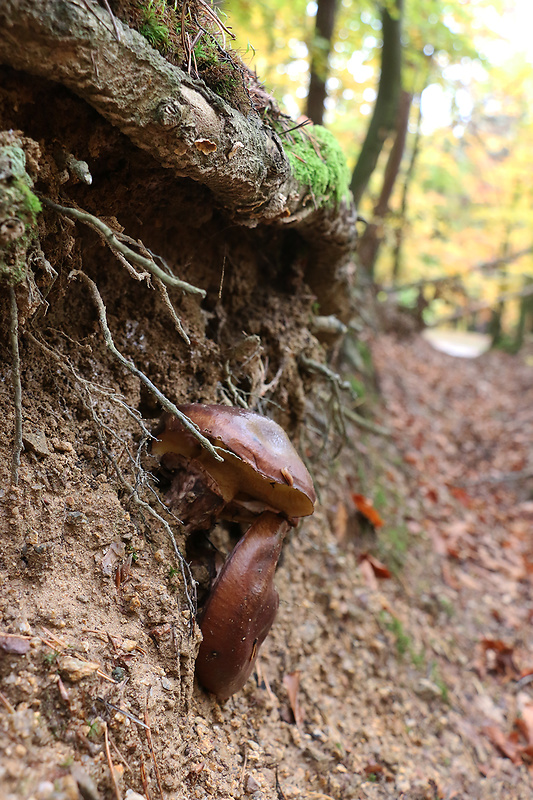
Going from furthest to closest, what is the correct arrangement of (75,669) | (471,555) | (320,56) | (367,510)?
(320,56), (471,555), (367,510), (75,669)

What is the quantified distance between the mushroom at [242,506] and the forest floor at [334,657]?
20 centimetres

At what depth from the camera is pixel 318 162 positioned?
2658 mm

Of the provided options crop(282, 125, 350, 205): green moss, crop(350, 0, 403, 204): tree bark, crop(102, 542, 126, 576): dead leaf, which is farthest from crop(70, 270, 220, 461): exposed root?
crop(350, 0, 403, 204): tree bark

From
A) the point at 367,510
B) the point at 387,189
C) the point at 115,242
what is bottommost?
the point at 367,510

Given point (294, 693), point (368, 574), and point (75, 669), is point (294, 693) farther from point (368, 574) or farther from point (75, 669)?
point (368, 574)

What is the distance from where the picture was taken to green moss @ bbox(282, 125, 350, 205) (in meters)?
2.48

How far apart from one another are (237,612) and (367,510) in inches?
112

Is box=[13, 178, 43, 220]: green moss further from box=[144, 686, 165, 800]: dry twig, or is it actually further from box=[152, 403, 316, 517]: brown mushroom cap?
box=[144, 686, 165, 800]: dry twig

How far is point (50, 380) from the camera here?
2.00 m

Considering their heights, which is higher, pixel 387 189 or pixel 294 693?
pixel 387 189

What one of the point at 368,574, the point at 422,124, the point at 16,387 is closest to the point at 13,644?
the point at 16,387

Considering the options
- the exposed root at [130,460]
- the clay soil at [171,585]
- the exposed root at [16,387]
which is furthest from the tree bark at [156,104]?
the exposed root at [130,460]

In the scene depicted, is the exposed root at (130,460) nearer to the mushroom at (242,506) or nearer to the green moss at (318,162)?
the mushroom at (242,506)

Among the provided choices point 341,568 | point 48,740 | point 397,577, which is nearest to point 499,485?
point 397,577
